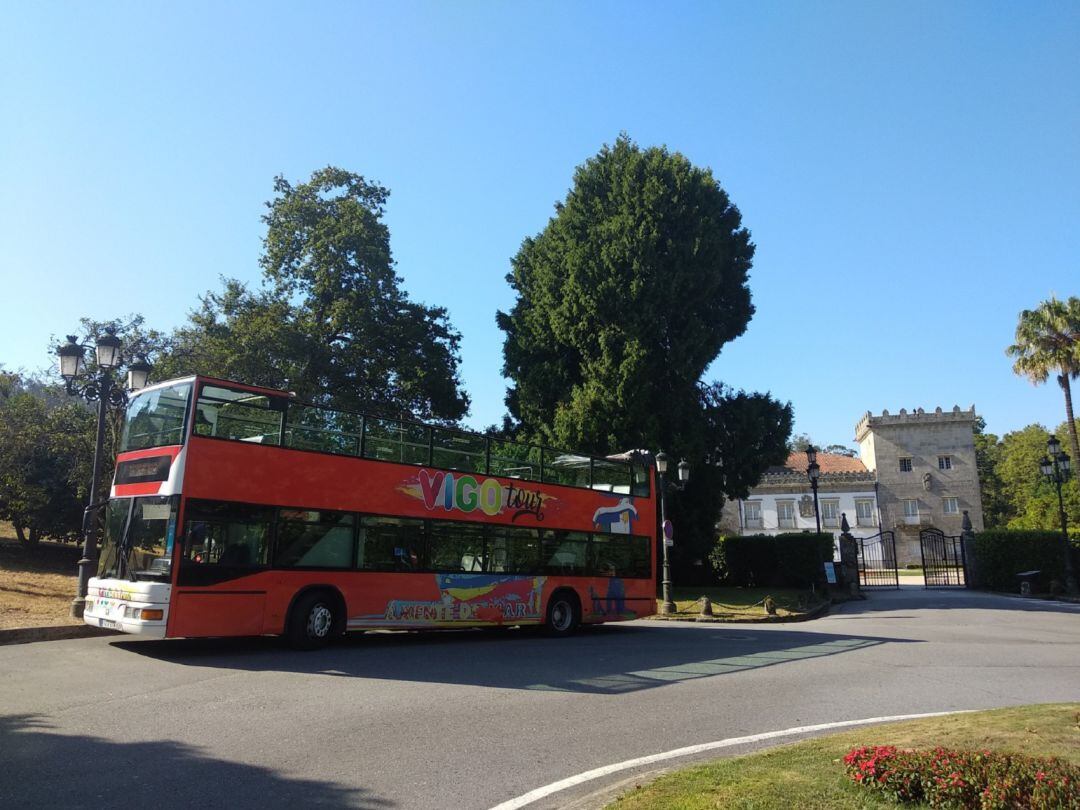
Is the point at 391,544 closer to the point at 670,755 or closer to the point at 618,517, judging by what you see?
the point at 618,517

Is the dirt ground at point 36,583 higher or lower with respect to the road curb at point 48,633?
higher

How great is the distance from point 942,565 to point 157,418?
48.9 meters

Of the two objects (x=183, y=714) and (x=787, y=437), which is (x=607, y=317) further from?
(x=183, y=714)

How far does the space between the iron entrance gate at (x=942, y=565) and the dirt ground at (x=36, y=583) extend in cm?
3310

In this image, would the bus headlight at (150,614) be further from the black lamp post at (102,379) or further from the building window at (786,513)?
the building window at (786,513)

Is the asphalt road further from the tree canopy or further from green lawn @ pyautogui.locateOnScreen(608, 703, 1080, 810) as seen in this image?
the tree canopy

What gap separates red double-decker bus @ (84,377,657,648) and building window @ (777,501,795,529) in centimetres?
4654

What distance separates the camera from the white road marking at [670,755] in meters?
5.36

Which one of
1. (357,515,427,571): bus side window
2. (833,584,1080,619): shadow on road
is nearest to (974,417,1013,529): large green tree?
(833,584,1080,619): shadow on road

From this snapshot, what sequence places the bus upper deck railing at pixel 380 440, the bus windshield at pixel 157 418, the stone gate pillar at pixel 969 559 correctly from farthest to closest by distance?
the stone gate pillar at pixel 969 559, the bus upper deck railing at pixel 380 440, the bus windshield at pixel 157 418

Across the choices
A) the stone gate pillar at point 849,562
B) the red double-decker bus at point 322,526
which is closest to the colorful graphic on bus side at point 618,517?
the red double-decker bus at point 322,526

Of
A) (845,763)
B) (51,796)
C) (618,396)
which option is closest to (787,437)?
→ (618,396)

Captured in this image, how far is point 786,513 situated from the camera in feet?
199

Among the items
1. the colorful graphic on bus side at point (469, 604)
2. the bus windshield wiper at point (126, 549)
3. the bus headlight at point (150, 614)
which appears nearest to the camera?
the bus headlight at point (150, 614)
